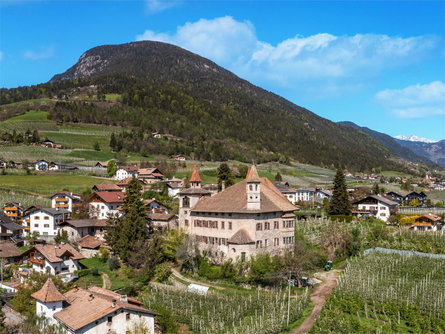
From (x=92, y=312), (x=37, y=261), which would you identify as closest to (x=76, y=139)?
(x=37, y=261)

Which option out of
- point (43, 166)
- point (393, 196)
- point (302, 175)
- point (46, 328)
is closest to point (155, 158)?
point (43, 166)

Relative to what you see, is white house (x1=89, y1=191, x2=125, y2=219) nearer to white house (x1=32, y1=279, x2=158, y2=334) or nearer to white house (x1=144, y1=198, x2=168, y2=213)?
white house (x1=144, y1=198, x2=168, y2=213)

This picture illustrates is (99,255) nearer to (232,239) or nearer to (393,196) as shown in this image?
(232,239)

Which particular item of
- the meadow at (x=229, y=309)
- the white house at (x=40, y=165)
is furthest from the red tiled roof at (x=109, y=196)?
the white house at (x=40, y=165)

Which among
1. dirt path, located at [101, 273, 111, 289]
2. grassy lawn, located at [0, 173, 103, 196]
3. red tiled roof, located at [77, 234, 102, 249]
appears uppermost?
grassy lawn, located at [0, 173, 103, 196]

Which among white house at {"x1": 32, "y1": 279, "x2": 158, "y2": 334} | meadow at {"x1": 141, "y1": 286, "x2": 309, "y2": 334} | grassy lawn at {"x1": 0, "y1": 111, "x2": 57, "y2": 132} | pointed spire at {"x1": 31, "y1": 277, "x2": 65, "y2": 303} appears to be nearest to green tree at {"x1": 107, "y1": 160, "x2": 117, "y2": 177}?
grassy lawn at {"x1": 0, "y1": 111, "x2": 57, "y2": 132}

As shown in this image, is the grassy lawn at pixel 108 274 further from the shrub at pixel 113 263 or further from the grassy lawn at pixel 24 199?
the grassy lawn at pixel 24 199
